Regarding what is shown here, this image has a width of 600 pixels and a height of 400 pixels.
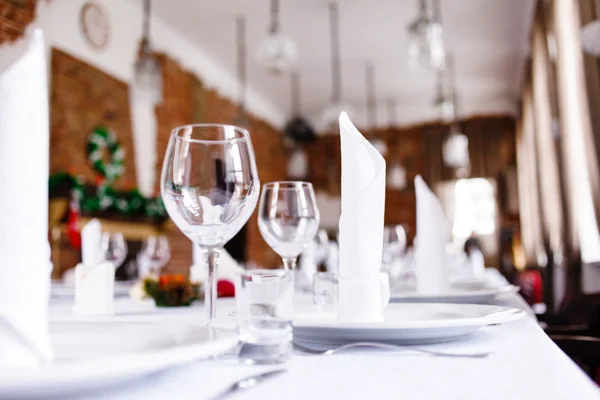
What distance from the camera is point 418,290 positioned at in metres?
1.24

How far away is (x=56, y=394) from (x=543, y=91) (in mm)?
6201

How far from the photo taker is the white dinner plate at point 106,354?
0.37 metres

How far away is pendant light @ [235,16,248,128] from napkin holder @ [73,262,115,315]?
459cm

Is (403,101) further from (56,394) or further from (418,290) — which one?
(56,394)

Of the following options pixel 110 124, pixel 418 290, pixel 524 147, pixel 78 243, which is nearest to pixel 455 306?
pixel 418 290

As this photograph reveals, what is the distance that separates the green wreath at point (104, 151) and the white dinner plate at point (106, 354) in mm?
4329

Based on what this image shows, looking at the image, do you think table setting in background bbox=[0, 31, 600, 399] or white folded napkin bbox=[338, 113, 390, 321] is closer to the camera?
table setting in background bbox=[0, 31, 600, 399]

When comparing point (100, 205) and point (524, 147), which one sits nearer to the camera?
point (100, 205)

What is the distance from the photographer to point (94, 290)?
104cm

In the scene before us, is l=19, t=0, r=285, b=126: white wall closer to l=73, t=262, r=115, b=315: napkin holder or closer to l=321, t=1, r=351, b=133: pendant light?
l=321, t=1, r=351, b=133: pendant light

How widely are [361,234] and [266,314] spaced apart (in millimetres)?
220

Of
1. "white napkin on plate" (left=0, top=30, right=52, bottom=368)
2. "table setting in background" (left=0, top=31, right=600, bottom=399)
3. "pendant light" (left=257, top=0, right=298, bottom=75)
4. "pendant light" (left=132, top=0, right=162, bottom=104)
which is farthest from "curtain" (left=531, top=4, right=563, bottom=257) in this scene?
"white napkin on plate" (left=0, top=30, right=52, bottom=368)

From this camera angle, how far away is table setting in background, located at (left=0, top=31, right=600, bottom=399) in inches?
17.7

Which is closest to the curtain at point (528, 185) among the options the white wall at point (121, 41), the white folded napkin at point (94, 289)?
the white wall at point (121, 41)
